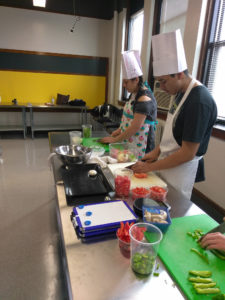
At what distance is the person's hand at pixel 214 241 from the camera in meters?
0.66

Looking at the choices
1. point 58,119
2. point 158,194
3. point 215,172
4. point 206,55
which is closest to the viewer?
point 158,194

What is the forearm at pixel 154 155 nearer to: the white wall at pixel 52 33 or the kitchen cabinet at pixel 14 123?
the kitchen cabinet at pixel 14 123

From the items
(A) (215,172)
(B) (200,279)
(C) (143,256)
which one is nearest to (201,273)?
(B) (200,279)

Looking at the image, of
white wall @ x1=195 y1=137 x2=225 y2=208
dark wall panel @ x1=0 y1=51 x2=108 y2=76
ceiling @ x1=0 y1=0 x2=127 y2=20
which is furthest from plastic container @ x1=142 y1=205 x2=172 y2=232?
dark wall panel @ x1=0 y1=51 x2=108 y2=76

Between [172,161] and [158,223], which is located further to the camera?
→ [172,161]

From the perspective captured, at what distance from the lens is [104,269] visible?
61 cm

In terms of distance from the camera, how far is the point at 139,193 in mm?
949

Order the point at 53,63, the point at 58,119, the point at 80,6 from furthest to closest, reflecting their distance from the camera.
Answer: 1. the point at 58,119
2. the point at 53,63
3. the point at 80,6

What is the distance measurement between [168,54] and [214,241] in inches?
37.1

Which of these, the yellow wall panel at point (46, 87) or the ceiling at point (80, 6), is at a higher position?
the ceiling at point (80, 6)

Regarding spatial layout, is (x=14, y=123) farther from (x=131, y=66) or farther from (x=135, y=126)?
(x=135, y=126)

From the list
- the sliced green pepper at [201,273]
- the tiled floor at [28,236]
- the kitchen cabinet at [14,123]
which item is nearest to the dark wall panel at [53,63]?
the kitchen cabinet at [14,123]

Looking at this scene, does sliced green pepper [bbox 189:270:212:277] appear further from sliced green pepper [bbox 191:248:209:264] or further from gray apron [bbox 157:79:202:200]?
gray apron [bbox 157:79:202:200]

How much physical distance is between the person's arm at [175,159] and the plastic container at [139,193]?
0.17 m
